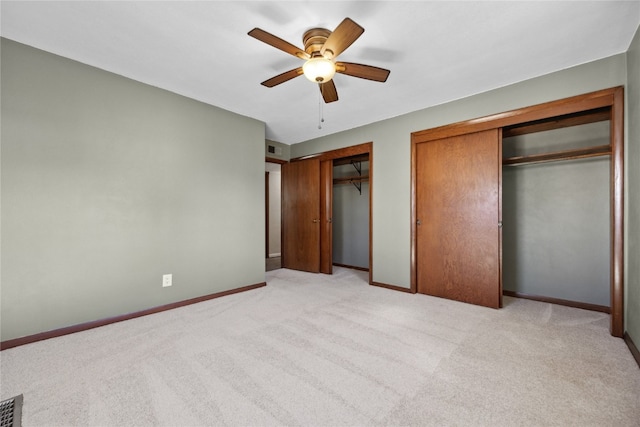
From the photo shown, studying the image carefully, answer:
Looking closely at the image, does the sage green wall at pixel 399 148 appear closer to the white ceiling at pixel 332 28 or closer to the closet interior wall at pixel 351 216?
the white ceiling at pixel 332 28

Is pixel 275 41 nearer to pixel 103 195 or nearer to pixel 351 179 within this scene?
pixel 103 195

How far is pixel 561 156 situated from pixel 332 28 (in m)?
2.83

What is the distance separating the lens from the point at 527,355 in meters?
2.00

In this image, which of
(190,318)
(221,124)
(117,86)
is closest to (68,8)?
(117,86)

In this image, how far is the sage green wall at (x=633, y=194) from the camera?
6.59ft

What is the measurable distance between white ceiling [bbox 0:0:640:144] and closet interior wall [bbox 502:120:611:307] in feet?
3.28

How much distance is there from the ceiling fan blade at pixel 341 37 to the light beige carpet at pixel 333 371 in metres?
2.17

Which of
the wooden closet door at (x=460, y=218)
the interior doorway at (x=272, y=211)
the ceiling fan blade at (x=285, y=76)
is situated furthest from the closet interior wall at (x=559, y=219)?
the interior doorway at (x=272, y=211)

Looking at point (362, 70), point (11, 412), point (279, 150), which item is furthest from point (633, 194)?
point (279, 150)

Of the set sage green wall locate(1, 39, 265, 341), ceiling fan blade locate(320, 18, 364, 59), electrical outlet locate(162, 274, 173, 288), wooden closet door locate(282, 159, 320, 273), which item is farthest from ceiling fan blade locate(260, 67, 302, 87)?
wooden closet door locate(282, 159, 320, 273)

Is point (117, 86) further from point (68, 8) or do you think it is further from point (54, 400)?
point (54, 400)

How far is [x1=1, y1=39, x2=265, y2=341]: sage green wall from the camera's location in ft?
7.05

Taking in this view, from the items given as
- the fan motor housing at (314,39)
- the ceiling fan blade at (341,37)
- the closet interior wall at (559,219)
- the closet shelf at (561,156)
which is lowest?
the closet interior wall at (559,219)

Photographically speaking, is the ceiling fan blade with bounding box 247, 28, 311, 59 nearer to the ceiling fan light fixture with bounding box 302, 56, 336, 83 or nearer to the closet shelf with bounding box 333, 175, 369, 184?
the ceiling fan light fixture with bounding box 302, 56, 336, 83
